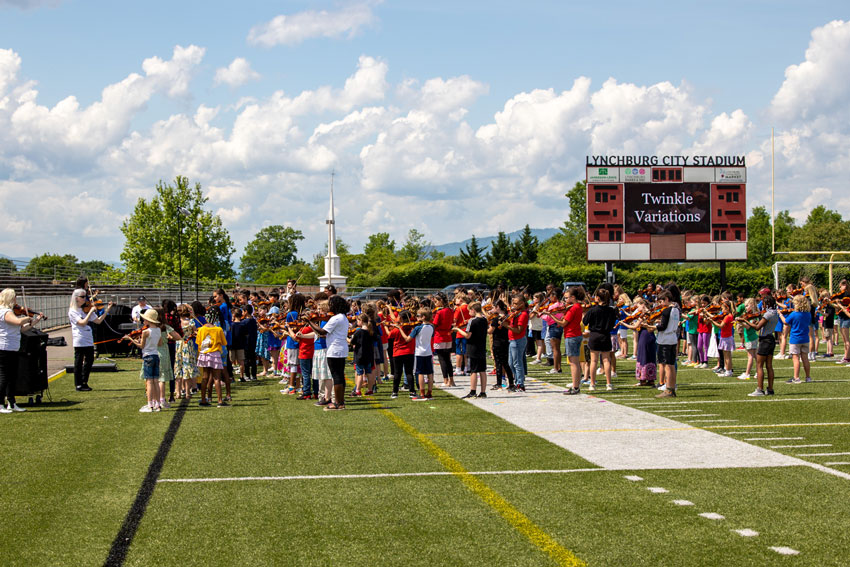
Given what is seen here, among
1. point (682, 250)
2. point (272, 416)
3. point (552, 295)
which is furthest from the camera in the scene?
point (682, 250)

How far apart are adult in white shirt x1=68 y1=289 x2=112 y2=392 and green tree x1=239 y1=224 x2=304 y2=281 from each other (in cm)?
14337

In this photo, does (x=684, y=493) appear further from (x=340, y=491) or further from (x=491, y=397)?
(x=491, y=397)

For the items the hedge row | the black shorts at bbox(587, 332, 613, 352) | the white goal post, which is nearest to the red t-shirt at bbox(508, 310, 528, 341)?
the black shorts at bbox(587, 332, 613, 352)

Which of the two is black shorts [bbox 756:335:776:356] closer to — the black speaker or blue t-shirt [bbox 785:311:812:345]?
blue t-shirt [bbox 785:311:812:345]

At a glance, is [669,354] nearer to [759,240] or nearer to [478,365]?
[478,365]

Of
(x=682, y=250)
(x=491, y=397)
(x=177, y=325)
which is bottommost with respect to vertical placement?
(x=491, y=397)

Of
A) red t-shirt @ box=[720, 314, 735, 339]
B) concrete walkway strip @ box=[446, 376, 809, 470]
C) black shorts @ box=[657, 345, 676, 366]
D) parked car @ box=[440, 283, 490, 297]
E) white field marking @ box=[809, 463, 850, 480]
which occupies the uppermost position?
parked car @ box=[440, 283, 490, 297]

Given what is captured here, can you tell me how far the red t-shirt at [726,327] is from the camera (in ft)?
56.4

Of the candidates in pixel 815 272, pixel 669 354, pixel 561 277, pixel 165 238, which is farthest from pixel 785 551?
pixel 165 238

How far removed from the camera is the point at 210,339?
1271cm

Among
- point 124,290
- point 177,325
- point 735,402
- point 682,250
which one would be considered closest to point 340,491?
point 177,325

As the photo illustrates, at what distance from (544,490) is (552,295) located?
11435 mm

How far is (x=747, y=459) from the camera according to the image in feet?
28.7

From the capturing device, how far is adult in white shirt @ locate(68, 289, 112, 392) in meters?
14.5
